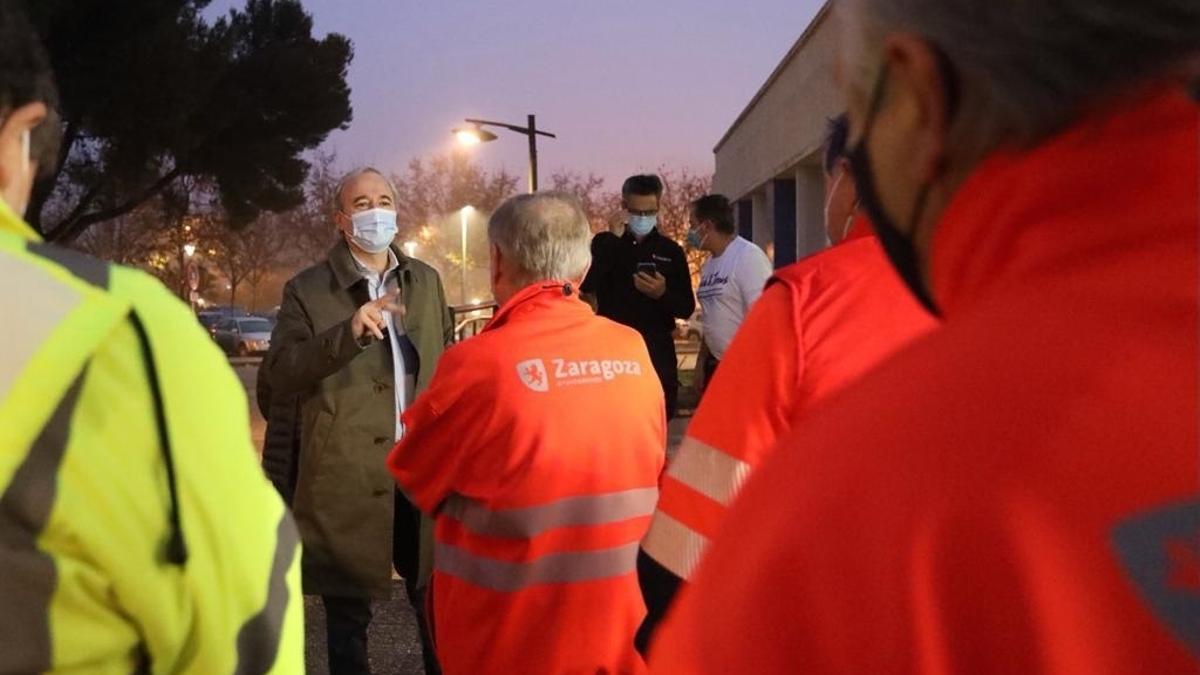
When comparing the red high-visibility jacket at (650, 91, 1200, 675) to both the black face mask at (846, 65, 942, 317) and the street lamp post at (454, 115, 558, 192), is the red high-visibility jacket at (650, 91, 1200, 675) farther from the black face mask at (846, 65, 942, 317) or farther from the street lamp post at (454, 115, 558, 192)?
the street lamp post at (454, 115, 558, 192)

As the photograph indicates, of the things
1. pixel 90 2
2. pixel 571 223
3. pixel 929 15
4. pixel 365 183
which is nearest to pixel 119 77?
pixel 90 2

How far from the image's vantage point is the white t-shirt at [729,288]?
272 inches

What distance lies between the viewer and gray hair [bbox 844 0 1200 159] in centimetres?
76

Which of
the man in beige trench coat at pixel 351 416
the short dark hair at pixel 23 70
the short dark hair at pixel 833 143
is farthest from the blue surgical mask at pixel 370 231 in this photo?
the short dark hair at pixel 23 70

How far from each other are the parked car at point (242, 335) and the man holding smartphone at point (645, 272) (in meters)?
29.9

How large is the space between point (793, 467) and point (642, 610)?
97.3 inches

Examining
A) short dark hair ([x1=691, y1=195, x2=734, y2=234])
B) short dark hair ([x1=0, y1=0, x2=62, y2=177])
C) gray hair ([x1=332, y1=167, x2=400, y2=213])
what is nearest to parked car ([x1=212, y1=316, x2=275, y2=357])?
short dark hair ([x1=691, y1=195, x2=734, y2=234])

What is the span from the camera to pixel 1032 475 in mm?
679

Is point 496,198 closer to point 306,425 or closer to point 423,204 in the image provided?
point 423,204

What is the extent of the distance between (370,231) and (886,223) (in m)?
3.62

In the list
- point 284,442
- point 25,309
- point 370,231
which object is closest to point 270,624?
point 25,309

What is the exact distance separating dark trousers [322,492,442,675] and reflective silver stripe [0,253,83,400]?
2985 mm

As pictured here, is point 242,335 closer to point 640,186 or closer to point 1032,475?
point 640,186

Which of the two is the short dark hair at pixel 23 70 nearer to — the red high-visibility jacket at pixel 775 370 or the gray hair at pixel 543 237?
the red high-visibility jacket at pixel 775 370
